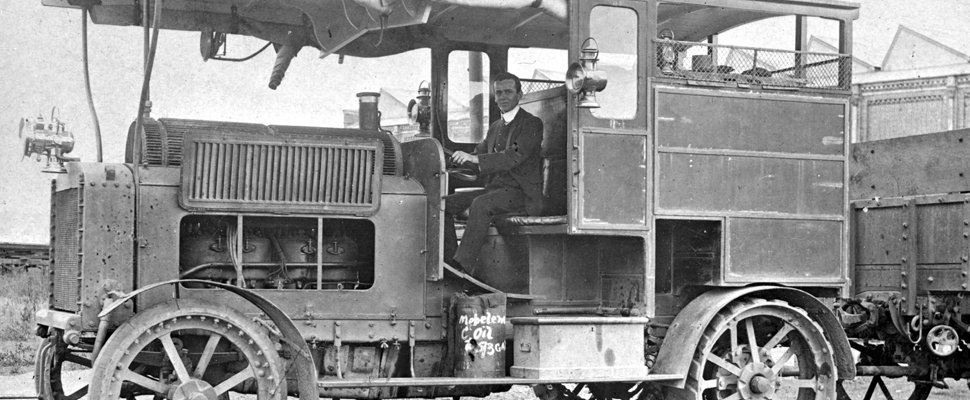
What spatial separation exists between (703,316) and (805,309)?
101 centimetres

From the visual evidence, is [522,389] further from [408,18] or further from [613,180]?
[408,18]

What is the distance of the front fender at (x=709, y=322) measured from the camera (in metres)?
7.60

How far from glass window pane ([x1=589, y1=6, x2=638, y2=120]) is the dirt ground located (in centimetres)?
416

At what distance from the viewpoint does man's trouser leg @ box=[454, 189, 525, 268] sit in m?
7.78

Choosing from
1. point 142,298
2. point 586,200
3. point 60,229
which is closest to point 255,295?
point 142,298

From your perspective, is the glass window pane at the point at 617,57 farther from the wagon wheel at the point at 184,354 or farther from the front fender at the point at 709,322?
the wagon wheel at the point at 184,354

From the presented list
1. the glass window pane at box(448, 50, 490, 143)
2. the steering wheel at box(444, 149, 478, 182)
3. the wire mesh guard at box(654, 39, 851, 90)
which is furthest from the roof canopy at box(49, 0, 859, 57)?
the steering wheel at box(444, 149, 478, 182)

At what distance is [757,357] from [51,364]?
484 centimetres

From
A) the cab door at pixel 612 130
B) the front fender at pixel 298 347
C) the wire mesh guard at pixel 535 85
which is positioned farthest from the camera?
the wire mesh guard at pixel 535 85

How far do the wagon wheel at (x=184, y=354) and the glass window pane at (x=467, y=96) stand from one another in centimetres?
307

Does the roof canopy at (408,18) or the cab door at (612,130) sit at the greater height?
the roof canopy at (408,18)

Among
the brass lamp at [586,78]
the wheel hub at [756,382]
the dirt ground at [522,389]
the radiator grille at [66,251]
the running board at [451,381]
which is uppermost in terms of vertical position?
the brass lamp at [586,78]

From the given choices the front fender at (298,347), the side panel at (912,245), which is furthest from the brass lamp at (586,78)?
the side panel at (912,245)

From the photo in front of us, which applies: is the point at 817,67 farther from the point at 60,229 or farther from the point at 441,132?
the point at 60,229
